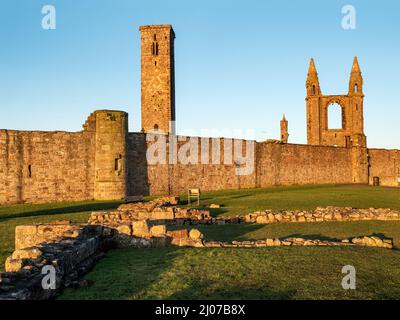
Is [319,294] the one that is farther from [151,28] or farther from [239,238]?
[151,28]

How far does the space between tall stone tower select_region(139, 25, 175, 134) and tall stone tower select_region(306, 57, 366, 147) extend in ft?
69.2

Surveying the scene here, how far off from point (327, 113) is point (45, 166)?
42.6 m

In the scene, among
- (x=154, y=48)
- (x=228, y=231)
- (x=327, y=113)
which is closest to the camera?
(x=228, y=231)

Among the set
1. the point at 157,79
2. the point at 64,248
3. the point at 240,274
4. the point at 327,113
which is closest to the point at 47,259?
the point at 64,248

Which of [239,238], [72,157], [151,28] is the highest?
[151,28]

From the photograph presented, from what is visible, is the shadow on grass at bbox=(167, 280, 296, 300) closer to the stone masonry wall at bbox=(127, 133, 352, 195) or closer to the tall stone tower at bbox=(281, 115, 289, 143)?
the stone masonry wall at bbox=(127, 133, 352, 195)

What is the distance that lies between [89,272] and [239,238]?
4456mm

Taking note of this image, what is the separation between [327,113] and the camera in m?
56.6

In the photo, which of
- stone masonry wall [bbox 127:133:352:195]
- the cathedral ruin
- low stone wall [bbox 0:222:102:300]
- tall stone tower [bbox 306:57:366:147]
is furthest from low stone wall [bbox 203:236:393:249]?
tall stone tower [bbox 306:57:366:147]

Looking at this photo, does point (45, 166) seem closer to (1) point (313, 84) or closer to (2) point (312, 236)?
(2) point (312, 236)

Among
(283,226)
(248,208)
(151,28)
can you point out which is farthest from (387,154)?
(283,226)

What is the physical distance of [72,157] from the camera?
2283 cm

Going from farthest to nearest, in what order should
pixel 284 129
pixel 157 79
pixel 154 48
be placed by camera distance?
pixel 284 129, pixel 154 48, pixel 157 79

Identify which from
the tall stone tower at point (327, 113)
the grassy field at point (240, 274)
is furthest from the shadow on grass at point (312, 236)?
the tall stone tower at point (327, 113)
